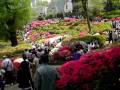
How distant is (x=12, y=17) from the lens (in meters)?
61.2

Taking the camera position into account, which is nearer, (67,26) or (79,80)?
(79,80)

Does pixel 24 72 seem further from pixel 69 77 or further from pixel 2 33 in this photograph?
pixel 2 33

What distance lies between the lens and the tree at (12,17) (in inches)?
2368

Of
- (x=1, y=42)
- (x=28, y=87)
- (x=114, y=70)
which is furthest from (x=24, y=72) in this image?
(x=1, y=42)

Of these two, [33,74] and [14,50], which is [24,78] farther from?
[14,50]

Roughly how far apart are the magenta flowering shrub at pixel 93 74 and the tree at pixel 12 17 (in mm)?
46738

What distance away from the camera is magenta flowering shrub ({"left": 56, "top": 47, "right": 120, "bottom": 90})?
12562 mm

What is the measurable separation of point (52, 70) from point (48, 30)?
66426 mm

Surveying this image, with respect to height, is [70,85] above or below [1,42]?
above

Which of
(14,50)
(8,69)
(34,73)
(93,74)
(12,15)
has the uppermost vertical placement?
(93,74)

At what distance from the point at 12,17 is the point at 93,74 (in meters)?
48.9

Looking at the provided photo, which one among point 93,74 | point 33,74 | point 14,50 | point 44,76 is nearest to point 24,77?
point 33,74

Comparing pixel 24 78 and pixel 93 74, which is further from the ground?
pixel 93 74

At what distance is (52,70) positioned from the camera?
11.7m
